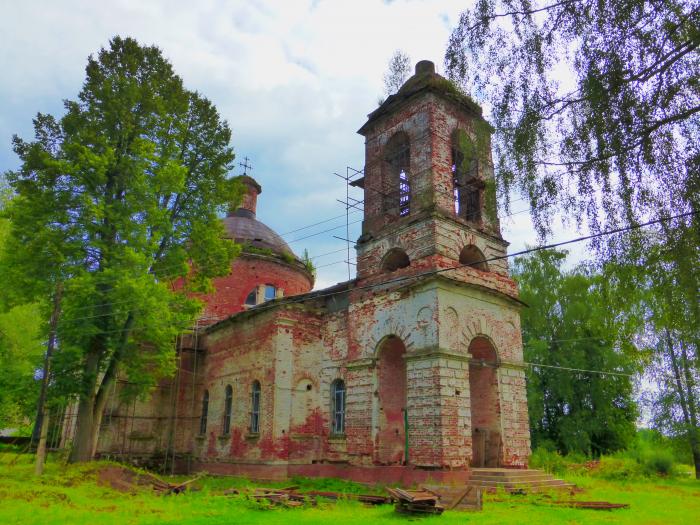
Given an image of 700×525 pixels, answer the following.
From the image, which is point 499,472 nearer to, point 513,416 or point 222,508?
point 513,416

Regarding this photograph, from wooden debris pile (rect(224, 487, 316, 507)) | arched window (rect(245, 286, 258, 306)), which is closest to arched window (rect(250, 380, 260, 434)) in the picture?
wooden debris pile (rect(224, 487, 316, 507))

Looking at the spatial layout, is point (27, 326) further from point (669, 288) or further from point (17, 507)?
point (669, 288)

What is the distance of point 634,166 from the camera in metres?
7.44

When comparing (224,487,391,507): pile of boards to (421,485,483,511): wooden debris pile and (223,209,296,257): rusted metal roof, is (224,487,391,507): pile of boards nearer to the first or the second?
(421,485,483,511): wooden debris pile

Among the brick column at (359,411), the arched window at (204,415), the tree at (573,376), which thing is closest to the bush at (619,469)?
the tree at (573,376)

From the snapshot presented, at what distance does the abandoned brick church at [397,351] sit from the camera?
14.4m

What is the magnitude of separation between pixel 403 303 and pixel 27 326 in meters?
19.1

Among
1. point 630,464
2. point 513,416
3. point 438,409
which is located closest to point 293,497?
point 438,409

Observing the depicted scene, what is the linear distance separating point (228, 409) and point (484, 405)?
9.65 metres

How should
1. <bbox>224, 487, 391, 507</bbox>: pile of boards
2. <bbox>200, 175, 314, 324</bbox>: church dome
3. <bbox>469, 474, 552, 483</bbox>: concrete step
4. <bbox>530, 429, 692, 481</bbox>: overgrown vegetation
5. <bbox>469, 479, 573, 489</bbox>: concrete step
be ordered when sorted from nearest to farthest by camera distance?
<bbox>224, 487, 391, 507</bbox>: pile of boards → <bbox>469, 479, 573, 489</bbox>: concrete step → <bbox>469, 474, 552, 483</bbox>: concrete step → <bbox>530, 429, 692, 481</bbox>: overgrown vegetation → <bbox>200, 175, 314, 324</bbox>: church dome

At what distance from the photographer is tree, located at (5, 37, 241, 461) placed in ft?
49.6

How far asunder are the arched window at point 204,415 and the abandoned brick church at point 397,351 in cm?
41

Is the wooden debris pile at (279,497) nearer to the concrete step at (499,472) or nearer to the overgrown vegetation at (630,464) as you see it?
the concrete step at (499,472)

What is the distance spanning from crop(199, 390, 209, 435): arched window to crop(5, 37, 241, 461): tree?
14.7 feet
